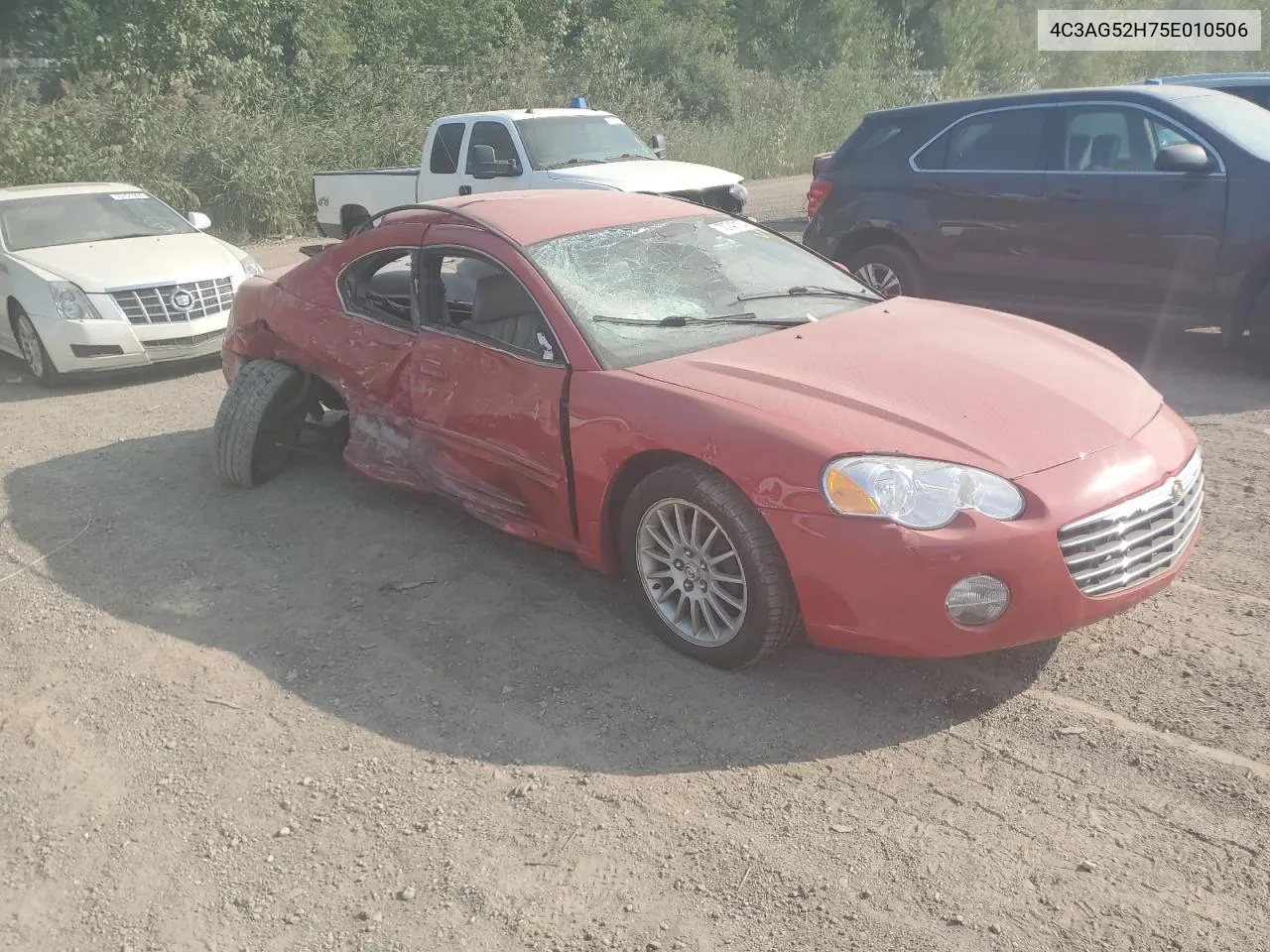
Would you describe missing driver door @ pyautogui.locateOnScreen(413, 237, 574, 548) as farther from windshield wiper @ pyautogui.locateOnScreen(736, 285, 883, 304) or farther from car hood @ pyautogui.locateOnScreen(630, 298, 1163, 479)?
windshield wiper @ pyautogui.locateOnScreen(736, 285, 883, 304)

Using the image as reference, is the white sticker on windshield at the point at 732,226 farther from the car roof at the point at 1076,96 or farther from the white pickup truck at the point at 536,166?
the white pickup truck at the point at 536,166

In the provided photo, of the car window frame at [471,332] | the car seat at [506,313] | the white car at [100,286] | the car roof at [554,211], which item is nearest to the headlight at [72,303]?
the white car at [100,286]

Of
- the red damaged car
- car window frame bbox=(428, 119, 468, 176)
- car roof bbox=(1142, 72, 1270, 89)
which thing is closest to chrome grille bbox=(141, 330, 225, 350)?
the red damaged car

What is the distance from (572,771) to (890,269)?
6.06m

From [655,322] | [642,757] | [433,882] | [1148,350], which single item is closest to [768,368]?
[655,322]

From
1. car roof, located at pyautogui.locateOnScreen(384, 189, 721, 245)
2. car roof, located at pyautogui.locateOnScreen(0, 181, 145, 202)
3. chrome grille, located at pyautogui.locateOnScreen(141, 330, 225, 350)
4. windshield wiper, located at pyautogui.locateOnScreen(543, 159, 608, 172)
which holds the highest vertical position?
car roof, located at pyautogui.locateOnScreen(384, 189, 721, 245)

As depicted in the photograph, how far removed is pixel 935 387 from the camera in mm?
3918

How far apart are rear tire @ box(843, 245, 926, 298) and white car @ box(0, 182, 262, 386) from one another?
16.2ft

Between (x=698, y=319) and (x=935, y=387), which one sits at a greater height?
(x=698, y=319)

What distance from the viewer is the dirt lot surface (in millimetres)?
2854

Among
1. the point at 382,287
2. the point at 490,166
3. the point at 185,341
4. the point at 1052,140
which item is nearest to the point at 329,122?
the point at 490,166

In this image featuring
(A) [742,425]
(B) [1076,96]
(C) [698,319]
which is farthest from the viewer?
(B) [1076,96]

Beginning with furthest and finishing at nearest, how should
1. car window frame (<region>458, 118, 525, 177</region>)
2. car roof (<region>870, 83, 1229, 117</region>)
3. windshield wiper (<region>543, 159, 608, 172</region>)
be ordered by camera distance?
car window frame (<region>458, 118, 525, 177</region>), windshield wiper (<region>543, 159, 608, 172</region>), car roof (<region>870, 83, 1229, 117</region>)

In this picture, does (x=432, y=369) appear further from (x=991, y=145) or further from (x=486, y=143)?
(x=486, y=143)
